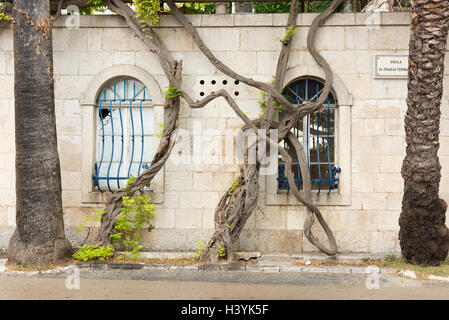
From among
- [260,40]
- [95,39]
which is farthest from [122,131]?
[260,40]

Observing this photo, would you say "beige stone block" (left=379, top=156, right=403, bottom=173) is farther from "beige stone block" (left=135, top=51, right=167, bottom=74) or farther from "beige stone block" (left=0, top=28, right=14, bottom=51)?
"beige stone block" (left=0, top=28, right=14, bottom=51)

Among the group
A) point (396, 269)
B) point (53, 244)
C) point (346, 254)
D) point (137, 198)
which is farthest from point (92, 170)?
point (396, 269)

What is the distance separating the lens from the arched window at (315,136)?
8.66 m

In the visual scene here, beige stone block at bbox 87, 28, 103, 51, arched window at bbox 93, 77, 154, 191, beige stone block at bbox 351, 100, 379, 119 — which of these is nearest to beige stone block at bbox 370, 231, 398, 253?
beige stone block at bbox 351, 100, 379, 119

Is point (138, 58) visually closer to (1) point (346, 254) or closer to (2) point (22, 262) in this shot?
(2) point (22, 262)

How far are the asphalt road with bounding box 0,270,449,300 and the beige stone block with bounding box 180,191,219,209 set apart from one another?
1.42 m

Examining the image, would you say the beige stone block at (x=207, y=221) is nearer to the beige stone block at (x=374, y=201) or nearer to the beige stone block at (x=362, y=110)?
the beige stone block at (x=374, y=201)

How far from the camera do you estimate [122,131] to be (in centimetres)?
882

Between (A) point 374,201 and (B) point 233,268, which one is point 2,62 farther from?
(A) point 374,201

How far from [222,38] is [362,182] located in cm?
311

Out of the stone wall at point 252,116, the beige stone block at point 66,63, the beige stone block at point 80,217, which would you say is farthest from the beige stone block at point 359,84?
the beige stone block at point 80,217

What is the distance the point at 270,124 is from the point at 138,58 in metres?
2.34

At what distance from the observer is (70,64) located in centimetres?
867

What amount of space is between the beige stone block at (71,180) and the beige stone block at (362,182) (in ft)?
14.0
